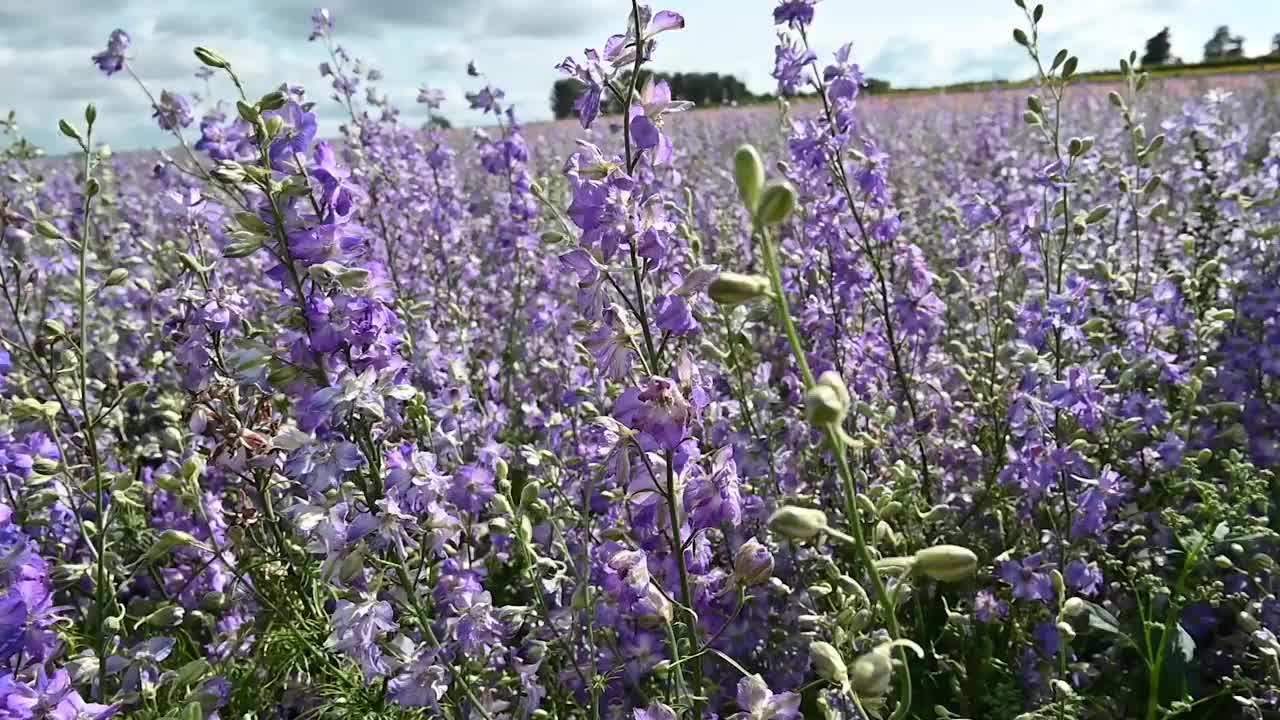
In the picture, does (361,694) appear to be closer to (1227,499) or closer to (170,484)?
(170,484)

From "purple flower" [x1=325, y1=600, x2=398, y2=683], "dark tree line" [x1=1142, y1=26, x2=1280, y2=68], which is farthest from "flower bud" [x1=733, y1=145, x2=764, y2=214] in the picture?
"dark tree line" [x1=1142, y1=26, x2=1280, y2=68]

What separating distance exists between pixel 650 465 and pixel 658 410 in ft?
0.46

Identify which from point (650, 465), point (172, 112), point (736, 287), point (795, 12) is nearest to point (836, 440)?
point (736, 287)

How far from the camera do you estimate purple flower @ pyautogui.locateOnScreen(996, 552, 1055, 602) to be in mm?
2258

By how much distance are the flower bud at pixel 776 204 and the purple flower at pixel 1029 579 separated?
1.61m

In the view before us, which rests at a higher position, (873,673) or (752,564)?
(873,673)

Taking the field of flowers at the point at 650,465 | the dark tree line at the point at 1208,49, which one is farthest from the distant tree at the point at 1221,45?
the field of flowers at the point at 650,465

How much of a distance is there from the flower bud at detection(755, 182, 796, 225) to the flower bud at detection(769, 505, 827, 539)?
0.31 meters

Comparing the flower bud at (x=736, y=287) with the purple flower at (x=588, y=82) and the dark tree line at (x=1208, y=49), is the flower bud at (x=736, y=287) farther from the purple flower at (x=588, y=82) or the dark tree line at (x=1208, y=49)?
the dark tree line at (x=1208, y=49)

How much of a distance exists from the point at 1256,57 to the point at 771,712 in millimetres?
36797

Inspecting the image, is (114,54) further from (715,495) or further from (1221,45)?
(1221,45)

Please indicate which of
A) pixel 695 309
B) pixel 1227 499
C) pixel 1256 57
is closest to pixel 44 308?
pixel 695 309

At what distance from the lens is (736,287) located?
1030 mm

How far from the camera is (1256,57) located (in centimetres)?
3125
